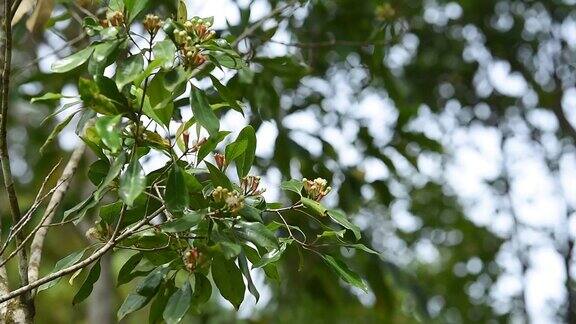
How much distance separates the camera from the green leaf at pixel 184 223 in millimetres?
992

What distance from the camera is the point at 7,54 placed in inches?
43.9

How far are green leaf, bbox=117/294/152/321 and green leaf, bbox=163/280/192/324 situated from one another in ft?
0.17

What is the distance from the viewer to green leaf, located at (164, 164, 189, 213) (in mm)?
985

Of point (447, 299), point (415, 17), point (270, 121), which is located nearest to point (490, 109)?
point (415, 17)

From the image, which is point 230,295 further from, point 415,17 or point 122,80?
point 415,17

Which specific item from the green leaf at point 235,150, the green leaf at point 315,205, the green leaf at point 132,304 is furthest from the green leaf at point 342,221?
the green leaf at point 132,304

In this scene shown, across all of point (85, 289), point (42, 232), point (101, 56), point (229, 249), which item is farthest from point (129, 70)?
point (42, 232)

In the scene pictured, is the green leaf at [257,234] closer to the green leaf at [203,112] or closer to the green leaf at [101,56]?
the green leaf at [203,112]

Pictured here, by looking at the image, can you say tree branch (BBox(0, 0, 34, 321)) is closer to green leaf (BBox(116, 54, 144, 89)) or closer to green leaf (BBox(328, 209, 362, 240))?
green leaf (BBox(116, 54, 144, 89))

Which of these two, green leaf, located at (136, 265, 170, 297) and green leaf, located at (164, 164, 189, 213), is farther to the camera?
green leaf, located at (136, 265, 170, 297)

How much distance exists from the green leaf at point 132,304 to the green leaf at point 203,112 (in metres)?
0.25

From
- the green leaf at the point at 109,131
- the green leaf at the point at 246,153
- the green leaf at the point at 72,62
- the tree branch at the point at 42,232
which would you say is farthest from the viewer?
the tree branch at the point at 42,232

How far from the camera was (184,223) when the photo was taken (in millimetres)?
995

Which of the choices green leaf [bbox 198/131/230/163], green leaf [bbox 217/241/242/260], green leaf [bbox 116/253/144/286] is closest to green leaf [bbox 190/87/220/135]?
green leaf [bbox 198/131/230/163]
